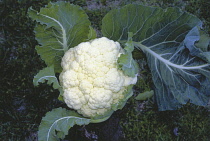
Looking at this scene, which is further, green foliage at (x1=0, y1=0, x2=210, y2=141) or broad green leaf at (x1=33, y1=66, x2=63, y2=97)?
green foliage at (x1=0, y1=0, x2=210, y2=141)

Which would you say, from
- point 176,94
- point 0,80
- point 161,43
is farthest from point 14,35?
point 176,94

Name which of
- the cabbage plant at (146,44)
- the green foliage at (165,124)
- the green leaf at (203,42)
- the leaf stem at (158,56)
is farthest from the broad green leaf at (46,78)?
the green foliage at (165,124)

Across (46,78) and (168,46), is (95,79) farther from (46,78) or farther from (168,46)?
(168,46)

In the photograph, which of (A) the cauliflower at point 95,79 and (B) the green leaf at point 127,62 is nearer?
(B) the green leaf at point 127,62

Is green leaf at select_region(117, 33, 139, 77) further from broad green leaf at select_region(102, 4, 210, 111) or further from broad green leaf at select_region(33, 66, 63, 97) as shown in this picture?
broad green leaf at select_region(33, 66, 63, 97)

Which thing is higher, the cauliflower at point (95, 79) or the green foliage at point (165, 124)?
the cauliflower at point (95, 79)

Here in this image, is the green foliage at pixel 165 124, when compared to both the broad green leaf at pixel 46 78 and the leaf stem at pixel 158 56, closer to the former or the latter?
the leaf stem at pixel 158 56

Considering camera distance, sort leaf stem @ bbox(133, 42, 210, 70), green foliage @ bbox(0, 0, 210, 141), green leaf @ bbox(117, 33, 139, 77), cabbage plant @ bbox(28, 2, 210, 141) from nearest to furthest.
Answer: green leaf @ bbox(117, 33, 139, 77), cabbage plant @ bbox(28, 2, 210, 141), leaf stem @ bbox(133, 42, 210, 70), green foliage @ bbox(0, 0, 210, 141)

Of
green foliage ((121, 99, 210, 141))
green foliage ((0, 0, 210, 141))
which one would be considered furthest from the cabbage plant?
green foliage ((121, 99, 210, 141))
